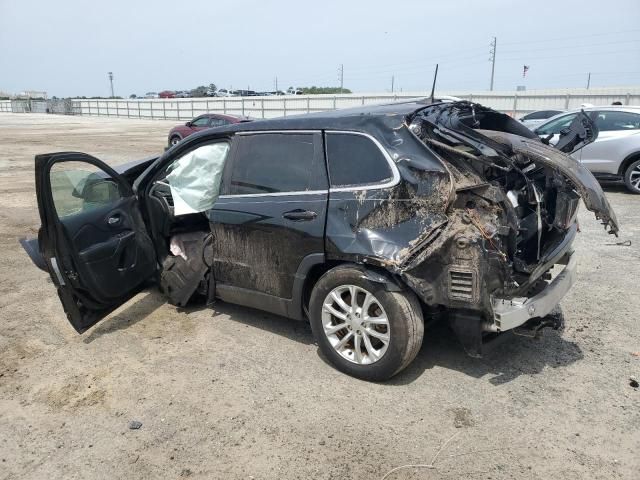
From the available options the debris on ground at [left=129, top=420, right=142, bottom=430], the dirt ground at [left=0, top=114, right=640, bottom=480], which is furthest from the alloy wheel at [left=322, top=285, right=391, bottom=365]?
the debris on ground at [left=129, top=420, right=142, bottom=430]

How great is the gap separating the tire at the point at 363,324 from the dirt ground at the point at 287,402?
15 cm

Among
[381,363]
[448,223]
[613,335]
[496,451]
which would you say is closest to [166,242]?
[381,363]

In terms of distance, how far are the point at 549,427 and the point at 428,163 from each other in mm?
1753

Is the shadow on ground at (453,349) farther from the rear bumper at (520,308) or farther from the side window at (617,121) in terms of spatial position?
the side window at (617,121)

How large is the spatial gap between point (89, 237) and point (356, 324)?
230 cm

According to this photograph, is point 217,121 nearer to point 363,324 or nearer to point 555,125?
point 555,125

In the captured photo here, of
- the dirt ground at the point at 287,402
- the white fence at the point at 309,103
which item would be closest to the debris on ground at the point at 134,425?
the dirt ground at the point at 287,402

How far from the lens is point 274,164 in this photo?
13.3ft

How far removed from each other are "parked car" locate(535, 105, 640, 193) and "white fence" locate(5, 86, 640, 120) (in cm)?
378

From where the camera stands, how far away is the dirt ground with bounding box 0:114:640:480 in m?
2.81

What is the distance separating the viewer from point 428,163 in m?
3.37

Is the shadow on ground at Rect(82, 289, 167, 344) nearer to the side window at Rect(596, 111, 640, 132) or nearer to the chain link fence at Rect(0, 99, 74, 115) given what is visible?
the side window at Rect(596, 111, 640, 132)

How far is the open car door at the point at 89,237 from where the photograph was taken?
3.88 meters

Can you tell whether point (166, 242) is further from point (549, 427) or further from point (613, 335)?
point (613, 335)
